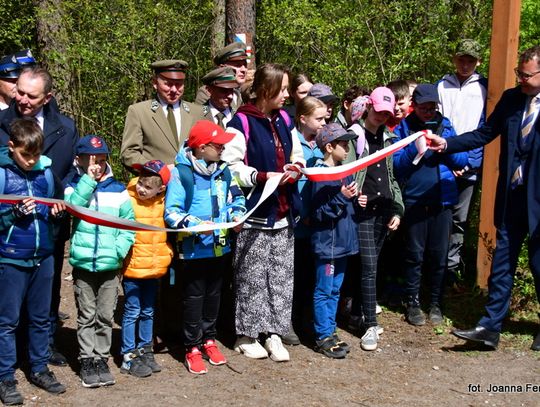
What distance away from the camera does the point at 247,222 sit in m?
6.04

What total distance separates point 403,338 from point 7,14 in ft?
37.2

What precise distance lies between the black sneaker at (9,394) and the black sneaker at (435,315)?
3681 mm

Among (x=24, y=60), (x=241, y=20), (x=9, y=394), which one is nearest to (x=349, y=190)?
(x=24, y=60)

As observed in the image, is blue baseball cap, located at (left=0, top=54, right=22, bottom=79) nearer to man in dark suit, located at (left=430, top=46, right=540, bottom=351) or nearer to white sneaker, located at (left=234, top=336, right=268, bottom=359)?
white sneaker, located at (left=234, top=336, right=268, bottom=359)

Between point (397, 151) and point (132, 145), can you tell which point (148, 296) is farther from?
point (397, 151)

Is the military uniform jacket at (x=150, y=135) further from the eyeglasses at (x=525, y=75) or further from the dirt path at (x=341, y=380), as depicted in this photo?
the eyeglasses at (x=525, y=75)

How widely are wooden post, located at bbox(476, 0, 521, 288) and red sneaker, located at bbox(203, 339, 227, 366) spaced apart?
116 inches

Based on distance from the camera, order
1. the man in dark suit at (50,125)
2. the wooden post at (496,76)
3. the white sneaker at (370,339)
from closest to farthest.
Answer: the man in dark suit at (50,125)
the white sneaker at (370,339)
the wooden post at (496,76)

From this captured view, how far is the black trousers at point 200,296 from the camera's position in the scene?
5.80 m

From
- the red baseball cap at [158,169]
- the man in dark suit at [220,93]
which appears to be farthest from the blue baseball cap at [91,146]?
the man in dark suit at [220,93]

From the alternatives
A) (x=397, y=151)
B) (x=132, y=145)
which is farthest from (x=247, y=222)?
(x=397, y=151)

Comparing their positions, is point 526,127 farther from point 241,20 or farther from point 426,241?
point 241,20

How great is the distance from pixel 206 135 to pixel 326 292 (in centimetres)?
169

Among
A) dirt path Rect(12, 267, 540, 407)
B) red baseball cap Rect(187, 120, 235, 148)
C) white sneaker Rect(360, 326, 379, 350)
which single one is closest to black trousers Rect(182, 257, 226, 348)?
dirt path Rect(12, 267, 540, 407)
